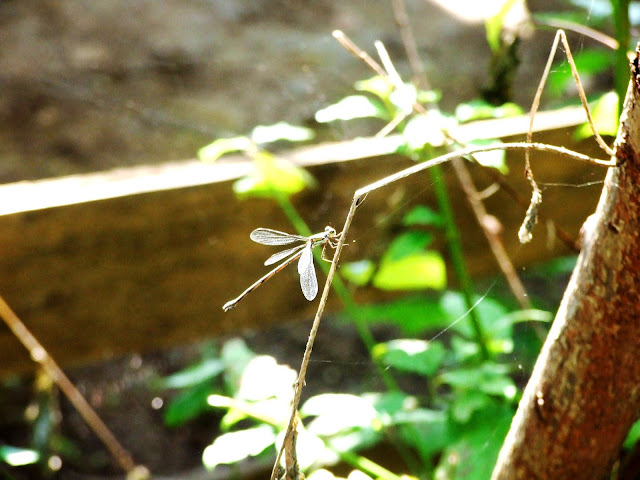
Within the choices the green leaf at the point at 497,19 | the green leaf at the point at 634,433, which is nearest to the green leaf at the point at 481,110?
the green leaf at the point at 497,19

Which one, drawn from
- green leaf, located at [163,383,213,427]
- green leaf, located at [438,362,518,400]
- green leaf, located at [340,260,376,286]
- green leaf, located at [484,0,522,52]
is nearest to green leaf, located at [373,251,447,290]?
green leaf, located at [340,260,376,286]

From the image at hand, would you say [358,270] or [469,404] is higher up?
[358,270]

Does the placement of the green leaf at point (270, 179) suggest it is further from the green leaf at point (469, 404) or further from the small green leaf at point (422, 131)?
the green leaf at point (469, 404)

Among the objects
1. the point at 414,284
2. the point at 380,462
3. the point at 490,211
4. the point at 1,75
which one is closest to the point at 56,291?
the point at 414,284

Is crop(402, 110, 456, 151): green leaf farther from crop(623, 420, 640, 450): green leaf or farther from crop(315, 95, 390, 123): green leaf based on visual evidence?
crop(623, 420, 640, 450): green leaf

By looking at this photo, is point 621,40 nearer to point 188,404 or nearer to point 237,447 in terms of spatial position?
point 237,447

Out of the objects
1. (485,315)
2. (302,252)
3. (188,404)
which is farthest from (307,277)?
(188,404)
